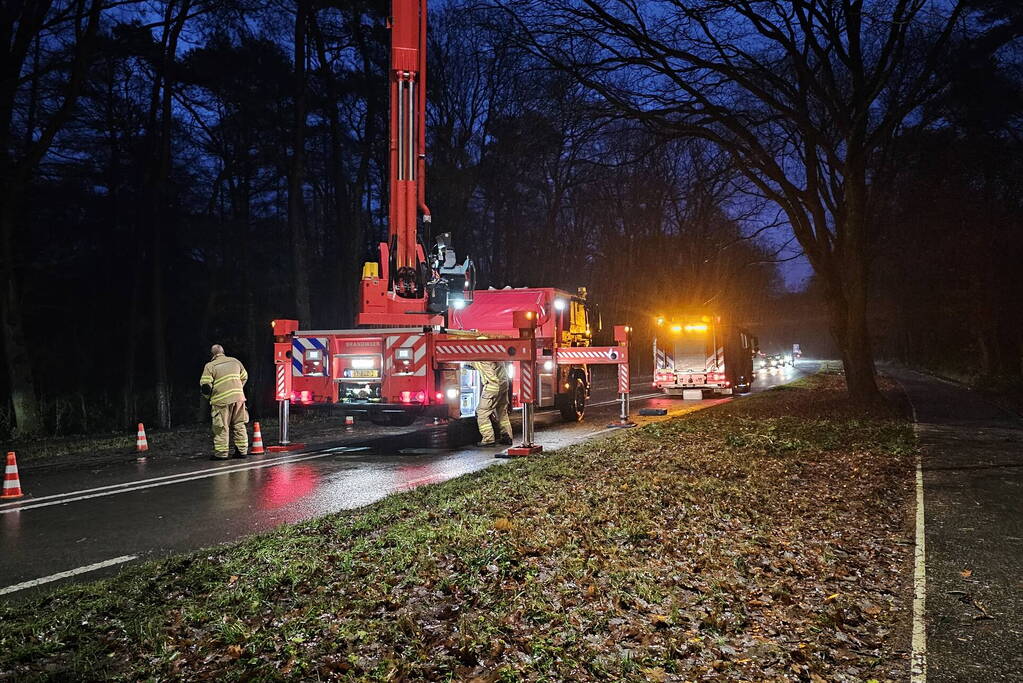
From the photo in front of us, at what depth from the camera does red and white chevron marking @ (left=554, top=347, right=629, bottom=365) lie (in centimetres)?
1625

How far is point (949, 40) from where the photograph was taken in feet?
59.1

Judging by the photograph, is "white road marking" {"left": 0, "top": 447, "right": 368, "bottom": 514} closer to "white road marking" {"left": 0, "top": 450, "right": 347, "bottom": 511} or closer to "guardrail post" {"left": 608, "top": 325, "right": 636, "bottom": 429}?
"white road marking" {"left": 0, "top": 450, "right": 347, "bottom": 511}

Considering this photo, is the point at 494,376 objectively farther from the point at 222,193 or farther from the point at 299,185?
the point at 222,193

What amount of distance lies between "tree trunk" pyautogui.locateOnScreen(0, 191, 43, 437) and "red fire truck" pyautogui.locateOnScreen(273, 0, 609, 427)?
20.7 feet

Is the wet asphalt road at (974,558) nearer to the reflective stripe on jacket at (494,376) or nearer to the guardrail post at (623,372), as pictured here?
the guardrail post at (623,372)

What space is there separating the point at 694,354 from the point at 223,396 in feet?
64.7

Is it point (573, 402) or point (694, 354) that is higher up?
point (694, 354)

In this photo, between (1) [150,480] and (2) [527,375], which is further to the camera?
(2) [527,375]

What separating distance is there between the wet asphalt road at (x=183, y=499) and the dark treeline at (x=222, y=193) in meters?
7.23

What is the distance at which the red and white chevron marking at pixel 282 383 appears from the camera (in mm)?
13492

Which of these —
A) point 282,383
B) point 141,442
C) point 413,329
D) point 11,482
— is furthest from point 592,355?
point 11,482

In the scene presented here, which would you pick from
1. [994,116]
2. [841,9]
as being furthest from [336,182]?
[994,116]

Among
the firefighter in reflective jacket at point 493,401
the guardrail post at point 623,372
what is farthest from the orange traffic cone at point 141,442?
the guardrail post at point 623,372

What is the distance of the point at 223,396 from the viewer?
12008 mm
